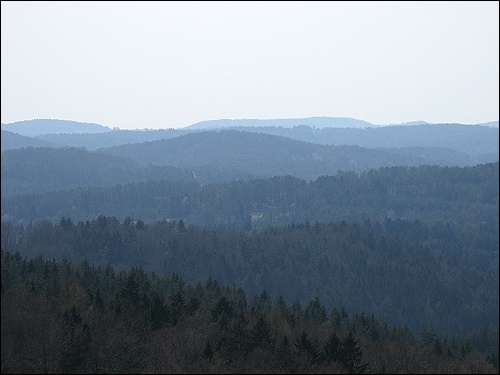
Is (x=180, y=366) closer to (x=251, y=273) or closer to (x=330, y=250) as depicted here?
(x=251, y=273)

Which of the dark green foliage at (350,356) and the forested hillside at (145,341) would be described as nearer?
the forested hillside at (145,341)

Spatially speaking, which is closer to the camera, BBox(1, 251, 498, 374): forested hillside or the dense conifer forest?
BBox(1, 251, 498, 374): forested hillside

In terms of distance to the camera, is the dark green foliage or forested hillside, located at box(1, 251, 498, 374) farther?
the dark green foliage

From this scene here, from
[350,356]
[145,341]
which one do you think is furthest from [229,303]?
[350,356]

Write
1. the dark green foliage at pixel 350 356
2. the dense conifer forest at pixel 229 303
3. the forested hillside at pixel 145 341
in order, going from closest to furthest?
1. the forested hillside at pixel 145 341
2. the dense conifer forest at pixel 229 303
3. the dark green foliage at pixel 350 356

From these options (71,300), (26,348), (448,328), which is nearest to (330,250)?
(448,328)

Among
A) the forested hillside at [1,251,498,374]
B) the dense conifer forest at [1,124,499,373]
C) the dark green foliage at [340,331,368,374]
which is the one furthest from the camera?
the dark green foliage at [340,331,368,374]

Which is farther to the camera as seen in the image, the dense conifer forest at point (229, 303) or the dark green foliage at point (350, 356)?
the dark green foliage at point (350, 356)

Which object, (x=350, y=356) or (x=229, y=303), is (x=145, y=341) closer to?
(x=350, y=356)

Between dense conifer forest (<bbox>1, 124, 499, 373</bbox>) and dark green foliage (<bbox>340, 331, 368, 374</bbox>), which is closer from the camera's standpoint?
dense conifer forest (<bbox>1, 124, 499, 373</bbox>)

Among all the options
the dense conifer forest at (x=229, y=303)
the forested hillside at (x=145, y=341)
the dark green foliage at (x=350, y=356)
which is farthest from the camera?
the dark green foliage at (x=350, y=356)

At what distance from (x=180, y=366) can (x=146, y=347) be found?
6498mm

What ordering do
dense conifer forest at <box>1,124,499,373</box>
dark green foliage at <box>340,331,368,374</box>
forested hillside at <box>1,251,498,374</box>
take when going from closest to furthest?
forested hillside at <box>1,251,498,374</box> → dense conifer forest at <box>1,124,499,373</box> → dark green foliage at <box>340,331,368,374</box>

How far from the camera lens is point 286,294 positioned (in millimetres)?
173125
